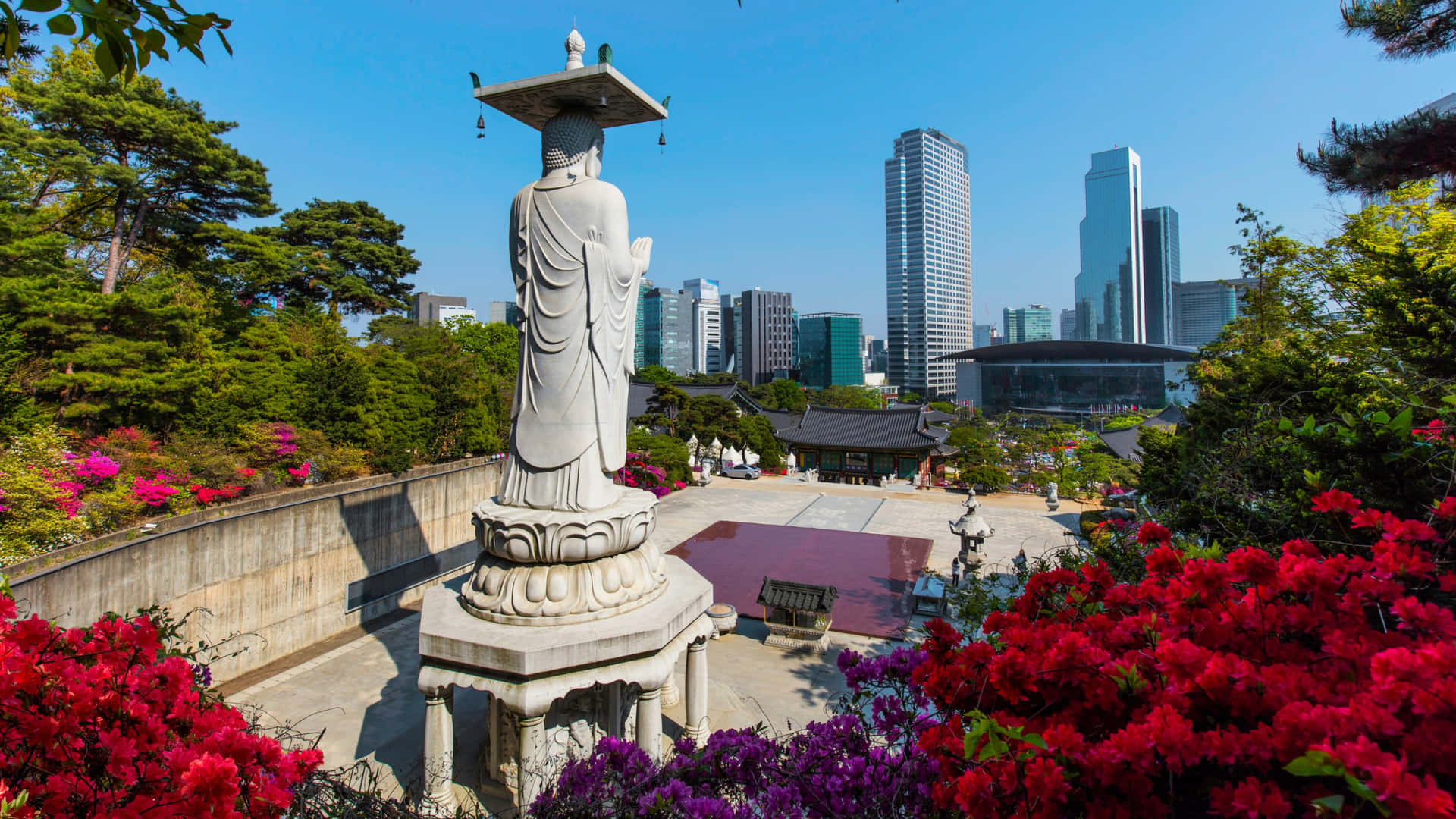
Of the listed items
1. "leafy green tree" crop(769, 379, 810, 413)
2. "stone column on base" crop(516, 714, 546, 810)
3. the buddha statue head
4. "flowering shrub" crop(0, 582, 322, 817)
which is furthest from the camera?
"leafy green tree" crop(769, 379, 810, 413)

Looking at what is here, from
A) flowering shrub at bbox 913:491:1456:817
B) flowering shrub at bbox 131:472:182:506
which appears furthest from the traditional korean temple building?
flowering shrub at bbox 913:491:1456:817

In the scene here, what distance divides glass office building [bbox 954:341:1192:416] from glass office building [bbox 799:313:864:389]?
1044 inches

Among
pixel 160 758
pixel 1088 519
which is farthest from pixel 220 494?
pixel 1088 519

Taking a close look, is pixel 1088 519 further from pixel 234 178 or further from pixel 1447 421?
pixel 234 178

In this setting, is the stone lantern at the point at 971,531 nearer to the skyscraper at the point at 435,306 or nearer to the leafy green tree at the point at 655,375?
the leafy green tree at the point at 655,375

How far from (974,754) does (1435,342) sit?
642cm

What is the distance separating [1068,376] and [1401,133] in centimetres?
6365

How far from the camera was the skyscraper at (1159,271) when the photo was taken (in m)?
120

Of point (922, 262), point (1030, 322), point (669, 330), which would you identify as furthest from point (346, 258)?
point (1030, 322)

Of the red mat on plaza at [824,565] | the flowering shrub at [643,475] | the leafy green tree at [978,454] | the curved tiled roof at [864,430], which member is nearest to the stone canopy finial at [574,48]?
the red mat on plaza at [824,565]

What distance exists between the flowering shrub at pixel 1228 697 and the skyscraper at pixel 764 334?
83809mm

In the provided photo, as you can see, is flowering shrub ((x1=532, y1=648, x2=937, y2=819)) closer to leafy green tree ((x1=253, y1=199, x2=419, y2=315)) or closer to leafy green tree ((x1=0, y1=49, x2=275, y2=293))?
leafy green tree ((x1=0, y1=49, x2=275, y2=293))

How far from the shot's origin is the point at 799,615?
9727mm

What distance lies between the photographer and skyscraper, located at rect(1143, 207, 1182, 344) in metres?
120
